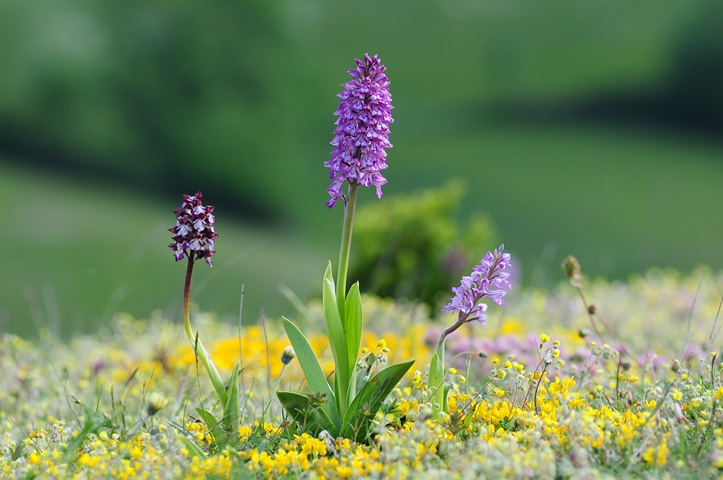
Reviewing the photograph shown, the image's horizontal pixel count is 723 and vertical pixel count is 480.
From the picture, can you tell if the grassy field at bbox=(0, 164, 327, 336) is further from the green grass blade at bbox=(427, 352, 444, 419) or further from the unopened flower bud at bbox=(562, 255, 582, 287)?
the green grass blade at bbox=(427, 352, 444, 419)

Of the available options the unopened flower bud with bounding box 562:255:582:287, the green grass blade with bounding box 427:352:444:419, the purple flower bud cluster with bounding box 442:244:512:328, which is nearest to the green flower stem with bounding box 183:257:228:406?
the green grass blade with bounding box 427:352:444:419

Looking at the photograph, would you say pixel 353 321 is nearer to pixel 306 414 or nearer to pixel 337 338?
pixel 337 338

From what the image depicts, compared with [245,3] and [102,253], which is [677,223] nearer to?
[245,3]

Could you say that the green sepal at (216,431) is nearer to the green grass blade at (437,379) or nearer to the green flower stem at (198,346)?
the green flower stem at (198,346)

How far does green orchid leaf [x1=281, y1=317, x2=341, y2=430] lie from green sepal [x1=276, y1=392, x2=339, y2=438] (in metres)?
0.03

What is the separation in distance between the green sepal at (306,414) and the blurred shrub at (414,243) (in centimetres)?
492

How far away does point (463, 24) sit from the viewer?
1120 inches

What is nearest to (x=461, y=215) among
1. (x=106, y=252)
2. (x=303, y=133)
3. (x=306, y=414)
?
(x=303, y=133)

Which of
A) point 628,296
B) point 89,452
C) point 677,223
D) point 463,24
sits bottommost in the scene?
point 89,452

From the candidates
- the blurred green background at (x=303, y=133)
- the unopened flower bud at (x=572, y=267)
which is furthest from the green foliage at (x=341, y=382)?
the blurred green background at (x=303, y=133)

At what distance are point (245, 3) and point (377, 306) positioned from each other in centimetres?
1696

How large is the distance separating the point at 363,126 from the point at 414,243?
5.62 m

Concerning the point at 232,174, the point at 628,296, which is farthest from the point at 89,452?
the point at 232,174

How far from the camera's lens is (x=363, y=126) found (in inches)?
88.5
